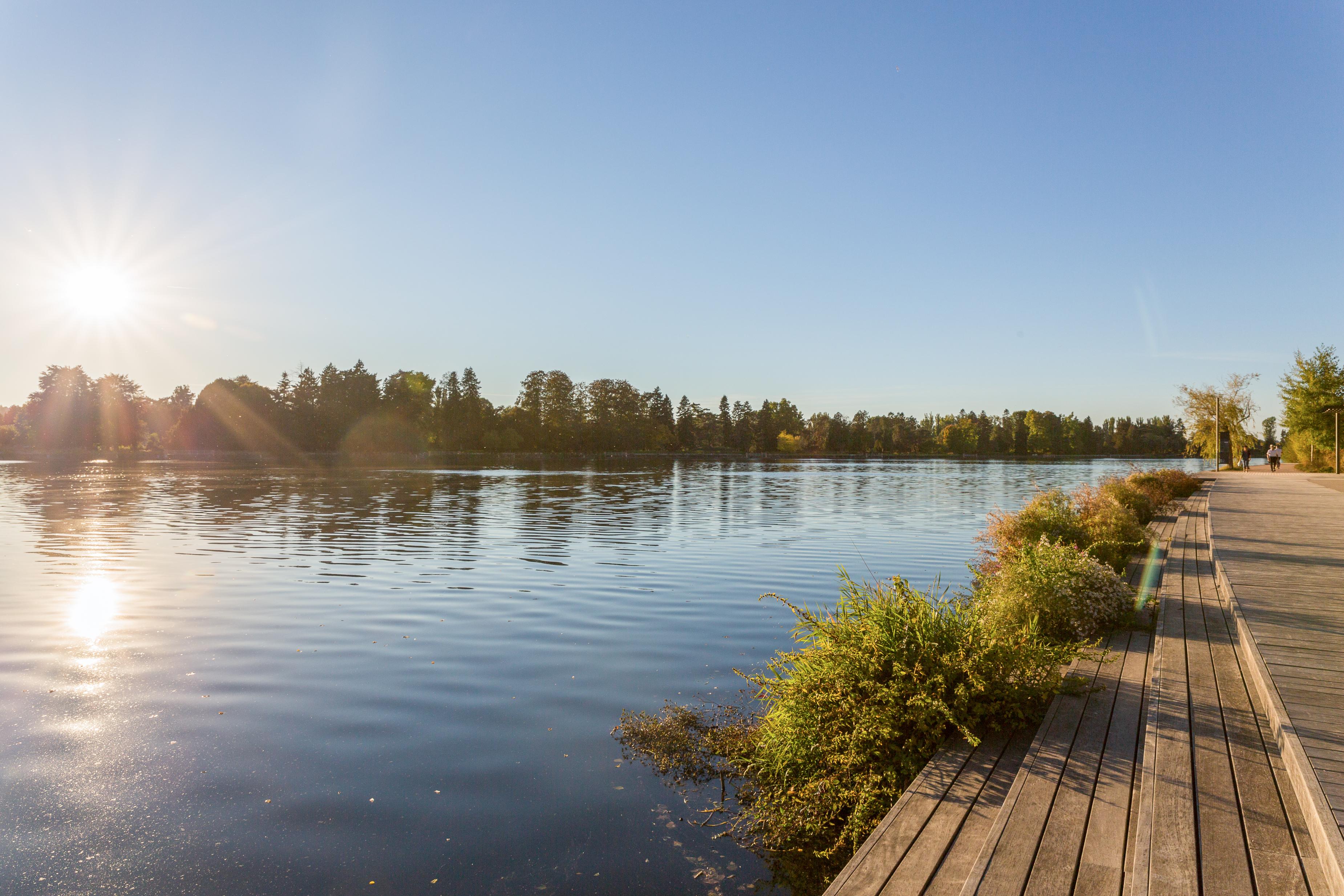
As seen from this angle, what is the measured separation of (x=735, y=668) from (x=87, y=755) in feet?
17.9

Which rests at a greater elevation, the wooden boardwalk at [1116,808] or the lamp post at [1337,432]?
the lamp post at [1337,432]

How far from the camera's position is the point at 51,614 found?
1076 centimetres

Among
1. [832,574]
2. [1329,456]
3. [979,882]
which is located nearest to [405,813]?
[979,882]

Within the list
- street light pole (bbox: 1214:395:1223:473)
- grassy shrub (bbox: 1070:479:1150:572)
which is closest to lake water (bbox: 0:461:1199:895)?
grassy shrub (bbox: 1070:479:1150:572)

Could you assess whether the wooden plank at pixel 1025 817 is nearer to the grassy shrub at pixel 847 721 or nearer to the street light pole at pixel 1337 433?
the grassy shrub at pixel 847 721

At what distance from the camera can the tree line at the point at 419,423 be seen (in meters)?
105

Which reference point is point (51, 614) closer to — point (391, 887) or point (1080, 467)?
point (391, 887)

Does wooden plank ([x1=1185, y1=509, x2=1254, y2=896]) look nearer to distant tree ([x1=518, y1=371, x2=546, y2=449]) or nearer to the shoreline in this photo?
the shoreline

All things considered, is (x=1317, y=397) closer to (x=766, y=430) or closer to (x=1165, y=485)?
(x=1165, y=485)

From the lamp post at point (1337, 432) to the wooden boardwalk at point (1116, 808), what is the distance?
144 feet

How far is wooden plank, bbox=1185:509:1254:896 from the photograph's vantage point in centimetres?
304

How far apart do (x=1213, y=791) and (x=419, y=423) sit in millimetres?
120338

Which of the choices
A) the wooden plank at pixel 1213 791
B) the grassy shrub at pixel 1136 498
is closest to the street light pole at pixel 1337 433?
the grassy shrub at pixel 1136 498

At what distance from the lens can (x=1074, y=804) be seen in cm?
381
